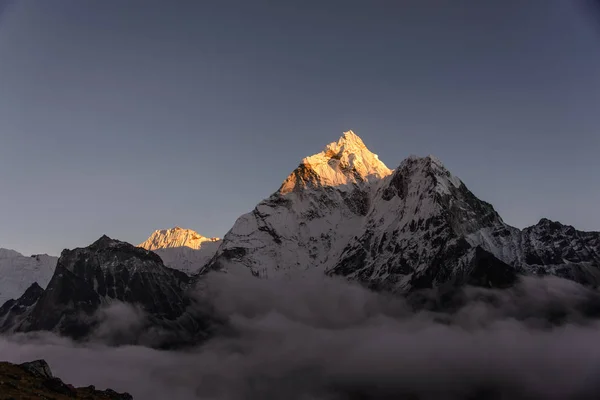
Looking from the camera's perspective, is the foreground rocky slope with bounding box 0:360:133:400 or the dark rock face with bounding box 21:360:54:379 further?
the dark rock face with bounding box 21:360:54:379

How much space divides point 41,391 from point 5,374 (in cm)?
990

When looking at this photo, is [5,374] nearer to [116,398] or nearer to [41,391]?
[41,391]

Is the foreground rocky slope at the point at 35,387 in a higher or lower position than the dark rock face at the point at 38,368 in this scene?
lower

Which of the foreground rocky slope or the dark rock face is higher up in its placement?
the dark rock face

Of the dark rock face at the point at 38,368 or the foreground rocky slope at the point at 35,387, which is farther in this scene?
the dark rock face at the point at 38,368

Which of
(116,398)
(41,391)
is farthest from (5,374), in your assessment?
(116,398)

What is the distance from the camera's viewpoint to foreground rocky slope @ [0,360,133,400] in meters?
106

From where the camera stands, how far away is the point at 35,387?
11581 centimetres

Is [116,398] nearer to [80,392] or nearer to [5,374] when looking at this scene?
[80,392]

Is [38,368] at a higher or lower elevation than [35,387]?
higher

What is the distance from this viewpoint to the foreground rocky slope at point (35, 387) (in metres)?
106

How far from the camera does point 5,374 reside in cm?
11819

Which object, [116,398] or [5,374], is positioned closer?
[5,374]

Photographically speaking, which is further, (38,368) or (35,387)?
(38,368)
